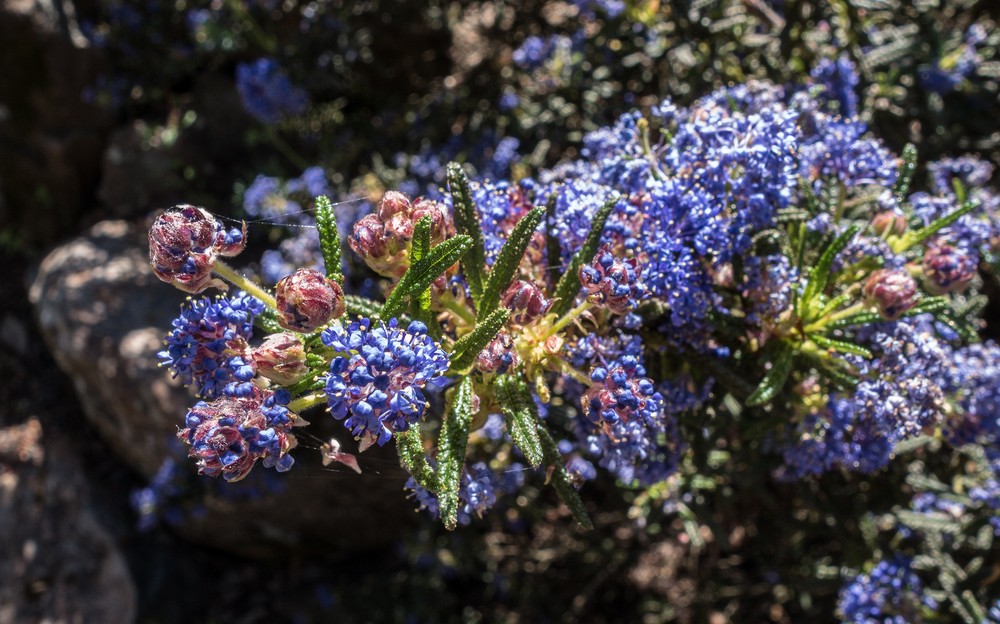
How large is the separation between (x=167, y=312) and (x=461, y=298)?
3392mm

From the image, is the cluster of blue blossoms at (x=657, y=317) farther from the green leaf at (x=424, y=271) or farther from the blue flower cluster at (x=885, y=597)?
the blue flower cluster at (x=885, y=597)

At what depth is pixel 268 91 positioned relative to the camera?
438cm

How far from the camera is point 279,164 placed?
4.92m

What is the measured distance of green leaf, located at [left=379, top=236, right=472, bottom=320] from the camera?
1.81m

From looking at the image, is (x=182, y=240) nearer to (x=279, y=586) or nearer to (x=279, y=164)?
(x=279, y=164)

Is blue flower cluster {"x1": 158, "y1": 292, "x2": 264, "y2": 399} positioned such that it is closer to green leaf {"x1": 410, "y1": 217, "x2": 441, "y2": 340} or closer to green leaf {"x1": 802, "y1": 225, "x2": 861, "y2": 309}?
green leaf {"x1": 410, "y1": 217, "x2": 441, "y2": 340}

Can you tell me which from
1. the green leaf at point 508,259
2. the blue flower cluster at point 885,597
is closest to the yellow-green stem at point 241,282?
the green leaf at point 508,259

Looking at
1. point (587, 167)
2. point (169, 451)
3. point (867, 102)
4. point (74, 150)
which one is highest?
point (587, 167)

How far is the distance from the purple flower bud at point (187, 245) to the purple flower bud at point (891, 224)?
5.76 feet

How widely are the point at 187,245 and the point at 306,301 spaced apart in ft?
0.95

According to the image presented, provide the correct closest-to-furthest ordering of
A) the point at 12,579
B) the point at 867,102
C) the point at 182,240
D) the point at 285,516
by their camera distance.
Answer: the point at 182,240 → the point at 867,102 → the point at 285,516 → the point at 12,579

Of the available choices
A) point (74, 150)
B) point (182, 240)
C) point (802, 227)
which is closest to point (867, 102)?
point (802, 227)

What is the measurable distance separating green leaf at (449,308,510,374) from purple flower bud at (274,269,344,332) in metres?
0.30

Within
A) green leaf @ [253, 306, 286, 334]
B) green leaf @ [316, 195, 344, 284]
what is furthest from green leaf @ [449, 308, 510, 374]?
green leaf @ [253, 306, 286, 334]
